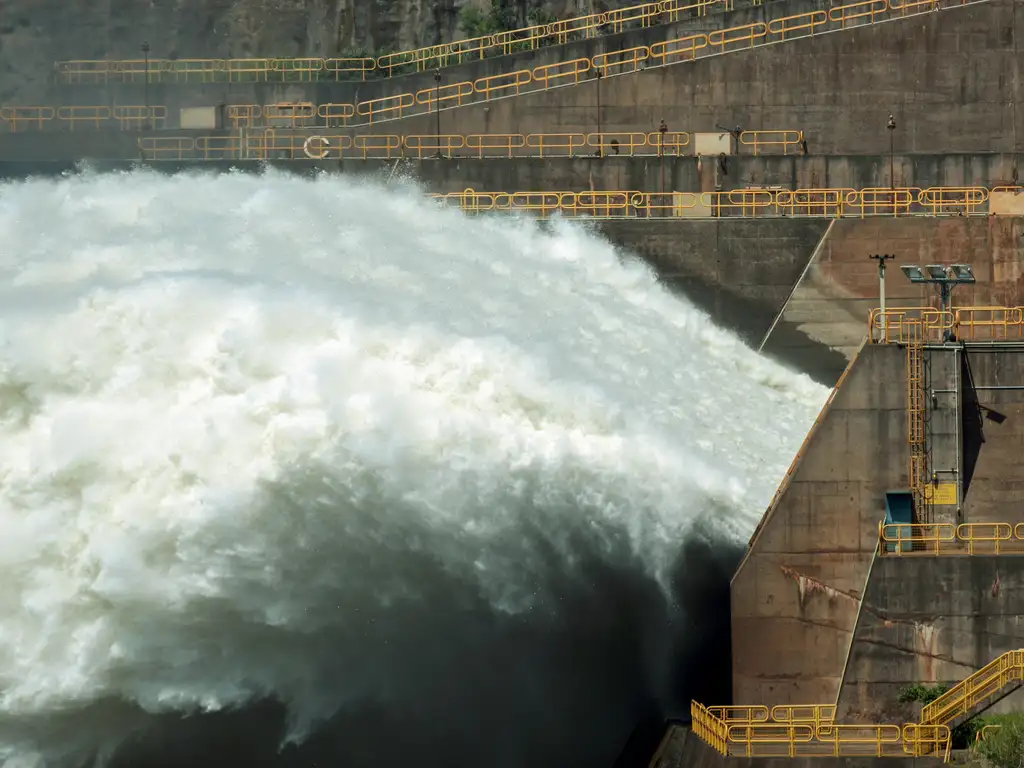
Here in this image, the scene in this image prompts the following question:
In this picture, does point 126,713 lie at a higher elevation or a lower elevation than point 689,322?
lower

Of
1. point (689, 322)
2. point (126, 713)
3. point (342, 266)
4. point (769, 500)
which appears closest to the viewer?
point (126, 713)

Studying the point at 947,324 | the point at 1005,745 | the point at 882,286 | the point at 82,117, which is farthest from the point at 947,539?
the point at 82,117

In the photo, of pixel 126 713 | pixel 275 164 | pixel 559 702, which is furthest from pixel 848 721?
pixel 275 164

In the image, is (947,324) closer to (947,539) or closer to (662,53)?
(947,539)

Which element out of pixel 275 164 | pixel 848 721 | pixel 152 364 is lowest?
pixel 848 721

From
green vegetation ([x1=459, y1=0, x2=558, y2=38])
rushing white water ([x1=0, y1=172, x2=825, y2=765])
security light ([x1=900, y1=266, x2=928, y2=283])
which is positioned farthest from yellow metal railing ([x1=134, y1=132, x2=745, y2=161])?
security light ([x1=900, y1=266, x2=928, y2=283])

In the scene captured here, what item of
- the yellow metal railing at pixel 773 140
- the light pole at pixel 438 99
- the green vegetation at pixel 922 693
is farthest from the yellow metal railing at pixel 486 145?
the green vegetation at pixel 922 693

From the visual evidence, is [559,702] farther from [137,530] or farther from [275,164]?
[275,164]
